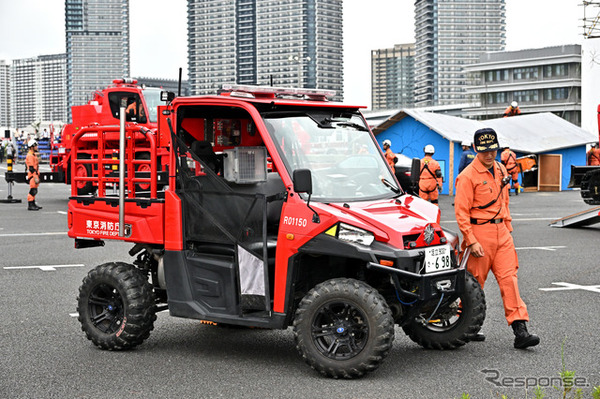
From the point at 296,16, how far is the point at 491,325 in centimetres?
6480

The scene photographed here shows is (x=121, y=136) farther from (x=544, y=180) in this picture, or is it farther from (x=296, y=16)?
(x=296, y=16)

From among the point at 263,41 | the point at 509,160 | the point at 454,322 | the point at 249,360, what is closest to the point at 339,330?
the point at 249,360

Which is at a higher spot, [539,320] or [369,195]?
[369,195]

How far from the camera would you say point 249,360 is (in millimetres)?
6695

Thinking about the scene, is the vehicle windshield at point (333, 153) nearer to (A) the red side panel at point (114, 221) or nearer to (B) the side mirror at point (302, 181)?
(B) the side mirror at point (302, 181)

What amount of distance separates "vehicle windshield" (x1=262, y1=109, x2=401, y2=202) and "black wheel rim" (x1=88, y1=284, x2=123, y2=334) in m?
2.03

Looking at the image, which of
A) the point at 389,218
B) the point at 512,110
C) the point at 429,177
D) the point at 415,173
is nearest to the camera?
the point at 389,218

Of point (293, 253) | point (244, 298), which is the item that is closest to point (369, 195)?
point (293, 253)

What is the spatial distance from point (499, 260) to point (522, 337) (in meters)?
0.68

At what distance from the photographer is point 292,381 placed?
237 inches

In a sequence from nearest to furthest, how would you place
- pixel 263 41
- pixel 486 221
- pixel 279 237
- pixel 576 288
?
pixel 279 237
pixel 486 221
pixel 576 288
pixel 263 41

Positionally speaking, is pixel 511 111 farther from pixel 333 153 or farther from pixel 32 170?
pixel 333 153

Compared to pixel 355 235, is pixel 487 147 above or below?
above

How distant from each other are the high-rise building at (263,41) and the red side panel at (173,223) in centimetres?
4900
